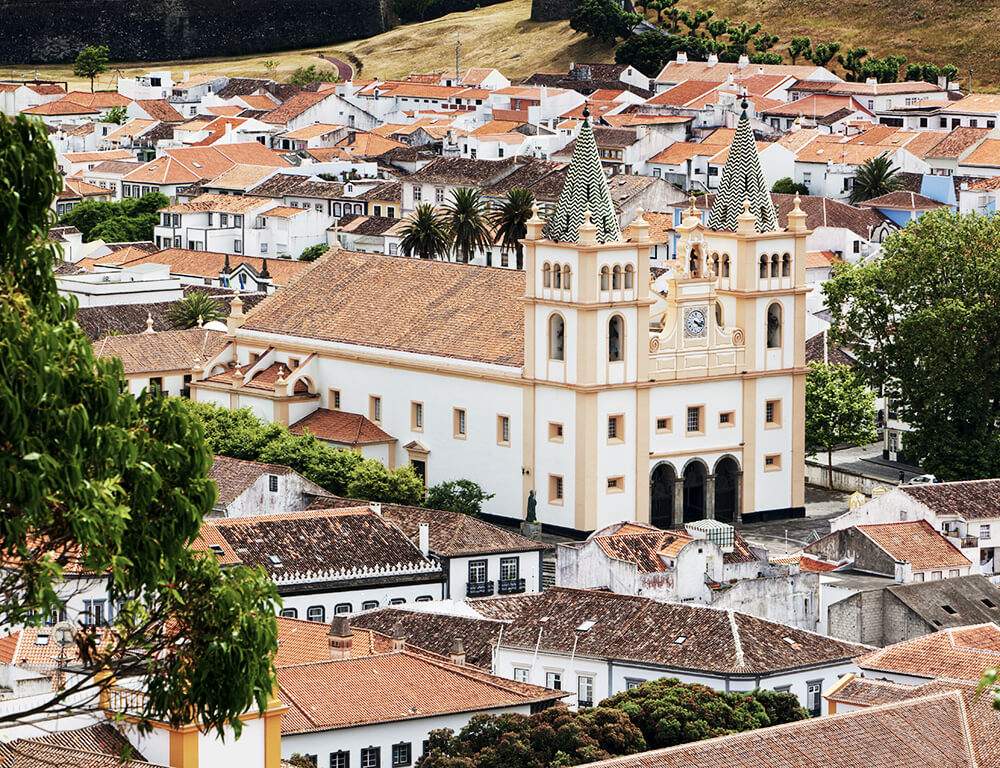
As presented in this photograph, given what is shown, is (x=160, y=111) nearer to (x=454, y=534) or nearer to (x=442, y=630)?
(x=454, y=534)

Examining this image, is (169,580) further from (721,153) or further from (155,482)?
(721,153)

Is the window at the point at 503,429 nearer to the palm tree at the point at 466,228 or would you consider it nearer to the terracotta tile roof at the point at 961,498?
the terracotta tile roof at the point at 961,498

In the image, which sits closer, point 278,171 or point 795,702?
point 795,702

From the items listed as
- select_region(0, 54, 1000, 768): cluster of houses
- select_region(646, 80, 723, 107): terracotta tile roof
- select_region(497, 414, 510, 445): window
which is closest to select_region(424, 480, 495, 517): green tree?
select_region(0, 54, 1000, 768): cluster of houses

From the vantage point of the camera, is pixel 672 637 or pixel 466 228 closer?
pixel 672 637

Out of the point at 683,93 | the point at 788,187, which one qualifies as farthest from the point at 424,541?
the point at 683,93

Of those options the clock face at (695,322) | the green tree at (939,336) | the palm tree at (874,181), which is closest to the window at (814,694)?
the clock face at (695,322)

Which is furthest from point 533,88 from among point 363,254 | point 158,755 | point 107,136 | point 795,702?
point 158,755
